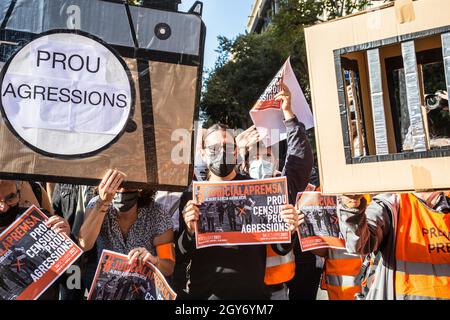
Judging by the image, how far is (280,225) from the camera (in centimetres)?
278

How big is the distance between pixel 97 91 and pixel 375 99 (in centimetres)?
131

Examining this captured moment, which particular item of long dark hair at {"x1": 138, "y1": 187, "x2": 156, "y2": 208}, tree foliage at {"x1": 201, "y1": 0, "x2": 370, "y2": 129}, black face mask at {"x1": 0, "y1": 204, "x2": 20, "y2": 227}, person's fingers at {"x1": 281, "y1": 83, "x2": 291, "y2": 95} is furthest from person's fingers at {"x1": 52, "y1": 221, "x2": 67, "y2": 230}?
tree foliage at {"x1": 201, "y1": 0, "x2": 370, "y2": 129}

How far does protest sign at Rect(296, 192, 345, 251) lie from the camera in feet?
10.1

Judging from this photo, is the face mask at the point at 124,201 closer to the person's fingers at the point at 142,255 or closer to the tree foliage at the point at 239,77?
the person's fingers at the point at 142,255

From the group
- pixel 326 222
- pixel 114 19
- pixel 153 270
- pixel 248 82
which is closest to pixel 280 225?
pixel 326 222

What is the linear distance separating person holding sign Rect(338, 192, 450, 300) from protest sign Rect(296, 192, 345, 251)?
1.83 ft

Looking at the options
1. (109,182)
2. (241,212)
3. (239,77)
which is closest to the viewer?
(109,182)

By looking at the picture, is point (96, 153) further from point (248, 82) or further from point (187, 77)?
point (248, 82)

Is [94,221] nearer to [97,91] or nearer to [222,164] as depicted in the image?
[97,91]

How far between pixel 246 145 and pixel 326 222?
1028 mm

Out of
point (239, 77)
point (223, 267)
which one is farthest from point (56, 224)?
point (239, 77)

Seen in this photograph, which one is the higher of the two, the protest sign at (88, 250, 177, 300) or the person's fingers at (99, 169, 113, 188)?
the person's fingers at (99, 169, 113, 188)

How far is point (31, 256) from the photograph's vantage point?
2.32m

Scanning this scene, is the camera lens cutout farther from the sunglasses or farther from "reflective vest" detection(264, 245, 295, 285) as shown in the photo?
"reflective vest" detection(264, 245, 295, 285)
